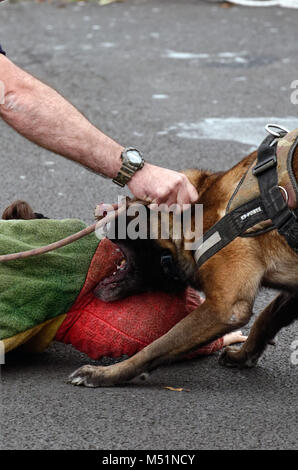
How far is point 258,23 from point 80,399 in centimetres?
710

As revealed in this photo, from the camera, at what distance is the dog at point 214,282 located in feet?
10.2

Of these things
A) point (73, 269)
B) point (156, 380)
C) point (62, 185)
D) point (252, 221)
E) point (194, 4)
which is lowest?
point (194, 4)

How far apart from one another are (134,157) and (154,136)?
327 cm

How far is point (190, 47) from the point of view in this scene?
341 inches

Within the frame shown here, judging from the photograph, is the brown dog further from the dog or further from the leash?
the leash

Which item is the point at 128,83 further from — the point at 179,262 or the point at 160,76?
the point at 179,262

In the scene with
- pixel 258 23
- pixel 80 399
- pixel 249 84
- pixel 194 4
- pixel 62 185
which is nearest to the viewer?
pixel 80 399

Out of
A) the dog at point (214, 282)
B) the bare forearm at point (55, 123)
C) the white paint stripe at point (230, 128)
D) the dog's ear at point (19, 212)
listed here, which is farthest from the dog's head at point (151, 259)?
the white paint stripe at point (230, 128)

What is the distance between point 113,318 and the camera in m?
3.42

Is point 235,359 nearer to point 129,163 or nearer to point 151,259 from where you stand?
Result: point 151,259

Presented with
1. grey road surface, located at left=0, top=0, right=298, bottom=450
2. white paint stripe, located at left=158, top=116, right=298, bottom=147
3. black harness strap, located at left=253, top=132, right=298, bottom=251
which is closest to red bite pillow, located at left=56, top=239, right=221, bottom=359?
grey road surface, located at left=0, top=0, right=298, bottom=450

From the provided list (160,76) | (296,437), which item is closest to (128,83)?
(160,76)

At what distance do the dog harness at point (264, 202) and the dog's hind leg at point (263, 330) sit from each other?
43 centimetres

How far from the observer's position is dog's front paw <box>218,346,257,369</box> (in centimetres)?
351
